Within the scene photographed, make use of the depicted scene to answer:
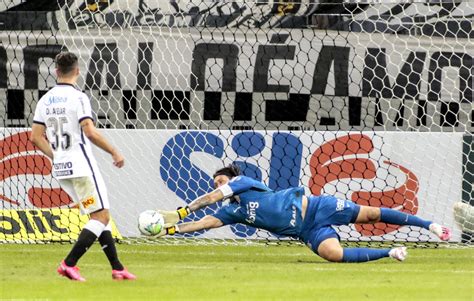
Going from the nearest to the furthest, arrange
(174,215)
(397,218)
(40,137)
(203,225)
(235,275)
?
(40,137) → (235,275) → (174,215) → (397,218) → (203,225)

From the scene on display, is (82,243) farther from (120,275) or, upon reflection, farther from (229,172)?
(229,172)

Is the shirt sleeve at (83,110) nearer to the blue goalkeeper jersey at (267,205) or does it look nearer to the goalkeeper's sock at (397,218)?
the blue goalkeeper jersey at (267,205)

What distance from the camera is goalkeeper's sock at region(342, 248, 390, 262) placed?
11.2m

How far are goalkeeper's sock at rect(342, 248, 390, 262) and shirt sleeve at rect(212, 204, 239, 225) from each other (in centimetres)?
123

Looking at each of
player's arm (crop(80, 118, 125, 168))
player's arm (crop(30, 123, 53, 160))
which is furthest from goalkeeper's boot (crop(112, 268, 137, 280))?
player's arm (crop(30, 123, 53, 160))

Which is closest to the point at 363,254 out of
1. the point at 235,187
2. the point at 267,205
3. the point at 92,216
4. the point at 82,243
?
the point at 267,205

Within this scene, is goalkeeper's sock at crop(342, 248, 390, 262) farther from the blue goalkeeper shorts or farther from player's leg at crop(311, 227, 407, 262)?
the blue goalkeeper shorts

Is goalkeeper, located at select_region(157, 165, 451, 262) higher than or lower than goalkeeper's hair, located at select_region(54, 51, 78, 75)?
lower

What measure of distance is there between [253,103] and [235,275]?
4983mm

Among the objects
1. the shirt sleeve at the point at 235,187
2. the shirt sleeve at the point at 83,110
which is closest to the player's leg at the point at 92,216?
the shirt sleeve at the point at 83,110

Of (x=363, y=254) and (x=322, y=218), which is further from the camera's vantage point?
(x=322, y=218)

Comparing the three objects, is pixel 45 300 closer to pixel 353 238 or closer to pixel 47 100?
pixel 47 100

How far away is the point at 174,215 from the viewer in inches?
Answer: 466

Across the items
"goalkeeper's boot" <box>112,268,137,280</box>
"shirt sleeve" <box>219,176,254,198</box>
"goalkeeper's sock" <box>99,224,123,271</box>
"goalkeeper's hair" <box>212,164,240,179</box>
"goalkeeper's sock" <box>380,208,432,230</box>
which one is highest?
"goalkeeper's hair" <box>212,164,240,179</box>
